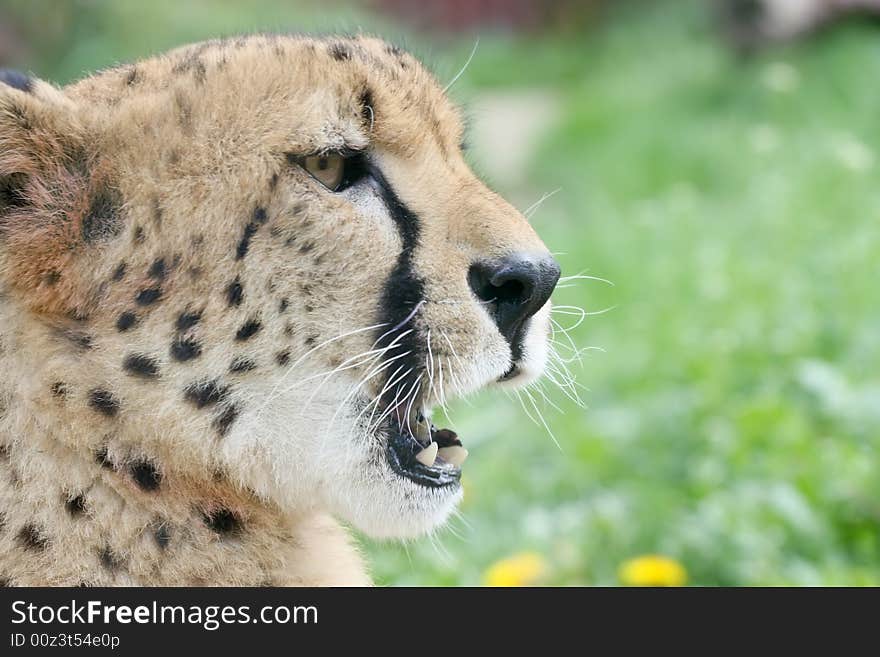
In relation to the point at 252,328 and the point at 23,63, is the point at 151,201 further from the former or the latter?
the point at 23,63

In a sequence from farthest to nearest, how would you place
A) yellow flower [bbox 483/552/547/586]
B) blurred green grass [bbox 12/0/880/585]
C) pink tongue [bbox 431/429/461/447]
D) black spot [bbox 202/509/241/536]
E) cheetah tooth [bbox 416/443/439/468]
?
blurred green grass [bbox 12/0/880/585] < yellow flower [bbox 483/552/547/586] < pink tongue [bbox 431/429/461/447] < cheetah tooth [bbox 416/443/439/468] < black spot [bbox 202/509/241/536]

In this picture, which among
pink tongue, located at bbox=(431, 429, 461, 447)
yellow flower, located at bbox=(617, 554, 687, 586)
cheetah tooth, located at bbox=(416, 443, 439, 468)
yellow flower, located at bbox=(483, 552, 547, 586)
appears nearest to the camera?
cheetah tooth, located at bbox=(416, 443, 439, 468)

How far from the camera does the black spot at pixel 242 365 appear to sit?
223 centimetres

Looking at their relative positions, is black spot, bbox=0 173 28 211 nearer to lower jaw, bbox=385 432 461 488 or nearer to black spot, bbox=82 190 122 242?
black spot, bbox=82 190 122 242

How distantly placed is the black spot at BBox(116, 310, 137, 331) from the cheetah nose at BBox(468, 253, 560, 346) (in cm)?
61

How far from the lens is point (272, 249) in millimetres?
2254

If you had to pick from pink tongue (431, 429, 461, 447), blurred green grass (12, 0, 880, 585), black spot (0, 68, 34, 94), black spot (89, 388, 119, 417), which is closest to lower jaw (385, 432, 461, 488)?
pink tongue (431, 429, 461, 447)

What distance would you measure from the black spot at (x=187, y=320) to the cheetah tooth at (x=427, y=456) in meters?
0.50

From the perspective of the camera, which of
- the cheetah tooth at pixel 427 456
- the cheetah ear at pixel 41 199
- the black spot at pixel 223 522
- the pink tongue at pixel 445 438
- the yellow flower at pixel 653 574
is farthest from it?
the yellow flower at pixel 653 574

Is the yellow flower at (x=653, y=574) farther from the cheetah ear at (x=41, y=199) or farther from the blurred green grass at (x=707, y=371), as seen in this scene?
the cheetah ear at (x=41, y=199)

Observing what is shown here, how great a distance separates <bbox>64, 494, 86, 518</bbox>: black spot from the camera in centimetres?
218

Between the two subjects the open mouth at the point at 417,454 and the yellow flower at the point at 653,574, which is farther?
the yellow flower at the point at 653,574

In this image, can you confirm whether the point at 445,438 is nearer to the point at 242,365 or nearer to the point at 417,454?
the point at 417,454

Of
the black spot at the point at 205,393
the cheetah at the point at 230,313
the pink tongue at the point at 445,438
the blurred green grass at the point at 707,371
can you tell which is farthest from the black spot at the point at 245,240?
the blurred green grass at the point at 707,371
